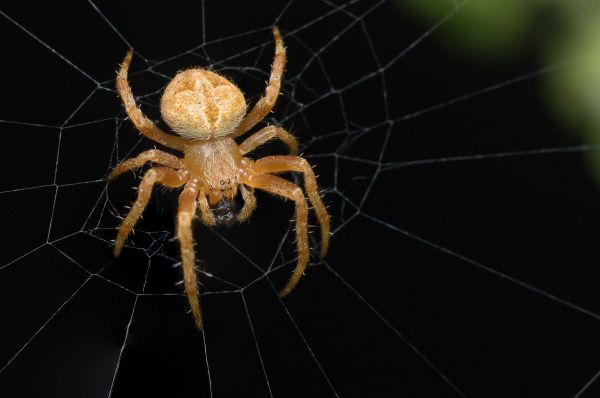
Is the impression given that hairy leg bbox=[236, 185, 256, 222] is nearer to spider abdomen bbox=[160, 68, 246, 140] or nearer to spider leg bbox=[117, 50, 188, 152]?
spider abdomen bbox=[160, 68, 246, 140]

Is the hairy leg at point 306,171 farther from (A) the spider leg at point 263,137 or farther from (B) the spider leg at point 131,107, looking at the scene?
(B) the spider leg at point 131,107

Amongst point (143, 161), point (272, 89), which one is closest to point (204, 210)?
point (143, 161)

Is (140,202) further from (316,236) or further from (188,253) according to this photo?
(316,236)

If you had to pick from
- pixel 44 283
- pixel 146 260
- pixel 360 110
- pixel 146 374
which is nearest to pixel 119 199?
pixel 146 260

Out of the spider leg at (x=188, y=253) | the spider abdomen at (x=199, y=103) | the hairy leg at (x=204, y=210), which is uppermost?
the spider abdomen at (x=199, y=103)

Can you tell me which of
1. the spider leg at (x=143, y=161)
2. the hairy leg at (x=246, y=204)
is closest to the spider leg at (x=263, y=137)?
the hairy leg at (x=246, y=204)

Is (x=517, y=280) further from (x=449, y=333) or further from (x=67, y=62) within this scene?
(x=67, y=62)

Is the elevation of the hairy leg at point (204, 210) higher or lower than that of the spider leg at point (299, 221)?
higher
